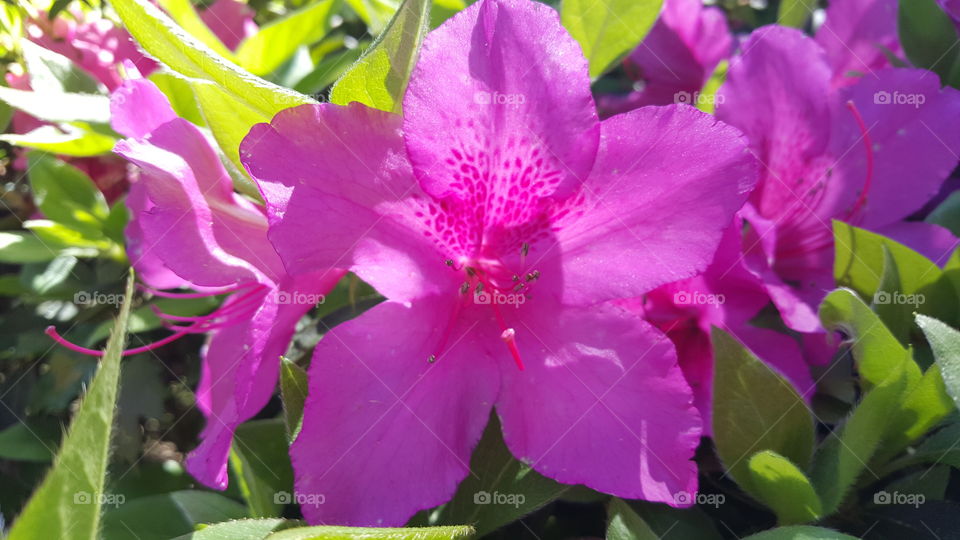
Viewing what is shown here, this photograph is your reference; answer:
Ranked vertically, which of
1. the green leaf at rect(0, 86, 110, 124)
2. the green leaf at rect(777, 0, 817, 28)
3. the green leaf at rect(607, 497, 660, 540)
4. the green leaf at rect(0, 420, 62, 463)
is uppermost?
the green leaf at rect(777, 0, 817, 28)

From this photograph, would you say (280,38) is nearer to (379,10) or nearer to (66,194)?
(379,10)

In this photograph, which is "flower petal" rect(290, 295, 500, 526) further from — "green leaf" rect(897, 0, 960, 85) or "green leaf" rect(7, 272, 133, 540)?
"green leaf" rect(897, 0, 960, 85)

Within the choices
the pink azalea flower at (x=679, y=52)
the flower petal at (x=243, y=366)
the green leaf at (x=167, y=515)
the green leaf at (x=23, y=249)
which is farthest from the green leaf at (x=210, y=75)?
the pink azalea flower at (x=679, y=52)

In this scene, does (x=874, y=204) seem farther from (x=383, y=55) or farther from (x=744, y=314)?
(x=383, y=55)

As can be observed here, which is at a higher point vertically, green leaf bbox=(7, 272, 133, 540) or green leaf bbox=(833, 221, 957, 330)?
green leaf bbox=(7, 272, 133, 540)

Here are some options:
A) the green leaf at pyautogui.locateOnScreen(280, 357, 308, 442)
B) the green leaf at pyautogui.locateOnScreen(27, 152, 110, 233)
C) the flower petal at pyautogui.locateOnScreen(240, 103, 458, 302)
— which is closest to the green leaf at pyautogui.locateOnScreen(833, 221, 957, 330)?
the flower petal at pyautogui.locateOnScreen(240, 103, 458, 302)

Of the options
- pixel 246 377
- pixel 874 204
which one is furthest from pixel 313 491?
pixel 874 204
